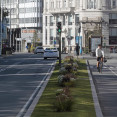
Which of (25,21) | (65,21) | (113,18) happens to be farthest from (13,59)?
(25,21)

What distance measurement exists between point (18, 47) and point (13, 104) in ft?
428

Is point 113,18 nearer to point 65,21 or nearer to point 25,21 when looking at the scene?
point 65,21

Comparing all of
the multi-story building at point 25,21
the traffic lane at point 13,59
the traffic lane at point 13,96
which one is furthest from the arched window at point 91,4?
the traffic lane at point 13,96

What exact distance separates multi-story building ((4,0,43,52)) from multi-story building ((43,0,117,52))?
49.8ft

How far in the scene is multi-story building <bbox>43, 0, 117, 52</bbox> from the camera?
109 metres

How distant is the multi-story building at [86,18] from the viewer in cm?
10906

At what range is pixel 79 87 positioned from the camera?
78.6ft

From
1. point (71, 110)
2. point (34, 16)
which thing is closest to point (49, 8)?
point (34, 16)

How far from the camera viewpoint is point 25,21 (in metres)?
143

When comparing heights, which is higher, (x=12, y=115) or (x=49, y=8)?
(x=49, y=8)

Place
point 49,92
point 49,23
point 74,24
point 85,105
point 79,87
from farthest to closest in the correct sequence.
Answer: point 49,23 → point 74,24 → point 79,87 → point 49,92 → point 85,105

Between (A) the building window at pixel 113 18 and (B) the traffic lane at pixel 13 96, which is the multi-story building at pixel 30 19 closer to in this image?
(A) the building window at pixel 113 18

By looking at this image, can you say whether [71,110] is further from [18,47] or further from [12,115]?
[18,47]

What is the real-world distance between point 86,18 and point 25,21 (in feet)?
A: 116
